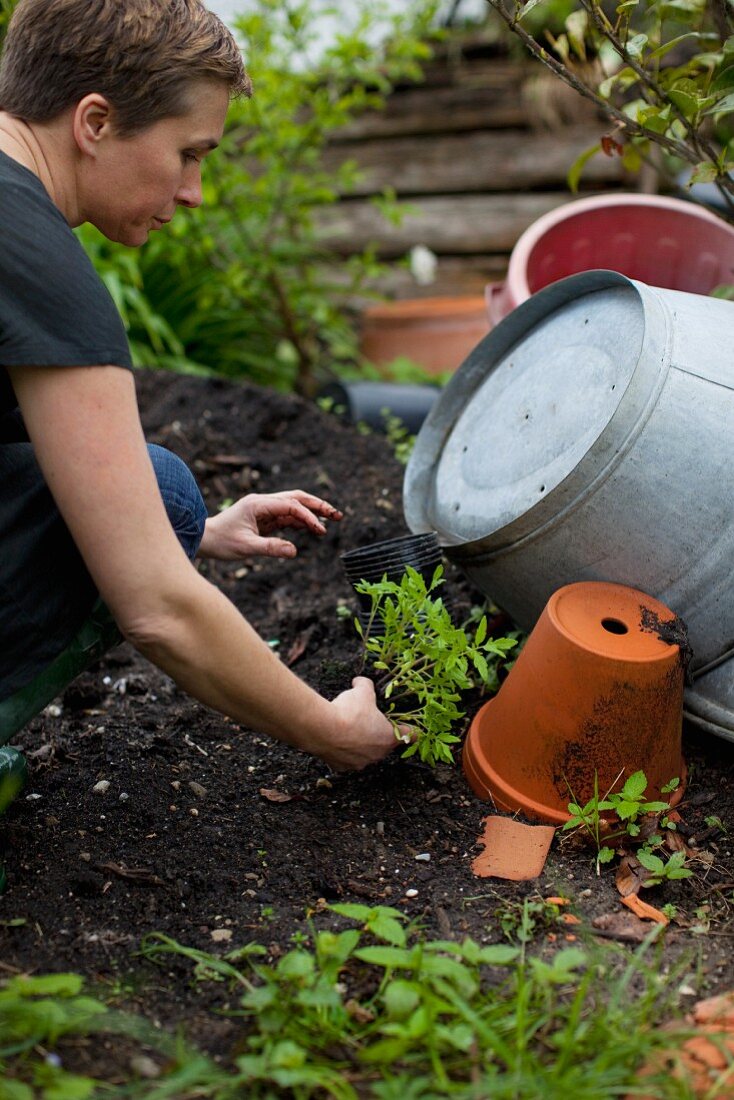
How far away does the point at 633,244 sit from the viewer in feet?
11.0

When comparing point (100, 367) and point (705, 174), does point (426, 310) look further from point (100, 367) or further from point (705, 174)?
point (100, 367)

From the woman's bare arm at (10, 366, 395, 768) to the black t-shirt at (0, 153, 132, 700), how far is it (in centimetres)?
4

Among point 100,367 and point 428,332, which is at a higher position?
point 100,367

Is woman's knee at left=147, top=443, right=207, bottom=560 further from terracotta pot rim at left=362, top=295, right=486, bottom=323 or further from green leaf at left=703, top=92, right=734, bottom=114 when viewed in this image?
terracotta pot rim at left=362, top=295, right=486, bottom=323

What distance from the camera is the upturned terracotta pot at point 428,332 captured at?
5059 mm

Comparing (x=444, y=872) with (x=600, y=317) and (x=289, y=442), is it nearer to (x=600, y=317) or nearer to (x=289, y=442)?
(x=600, y=317)

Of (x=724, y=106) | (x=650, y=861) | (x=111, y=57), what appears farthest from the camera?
(x=724, y=106)

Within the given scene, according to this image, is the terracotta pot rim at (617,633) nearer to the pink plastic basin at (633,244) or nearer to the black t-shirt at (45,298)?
the black t-shirt at (45,298)

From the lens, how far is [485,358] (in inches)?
102

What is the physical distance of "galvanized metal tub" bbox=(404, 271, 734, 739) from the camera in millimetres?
1933

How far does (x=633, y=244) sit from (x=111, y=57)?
2.23 meters

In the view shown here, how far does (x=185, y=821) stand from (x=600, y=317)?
4.44ft

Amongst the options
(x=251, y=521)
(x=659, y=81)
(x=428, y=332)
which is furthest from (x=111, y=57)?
(x=428, y=332)

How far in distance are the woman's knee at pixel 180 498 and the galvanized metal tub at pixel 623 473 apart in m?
0.56
